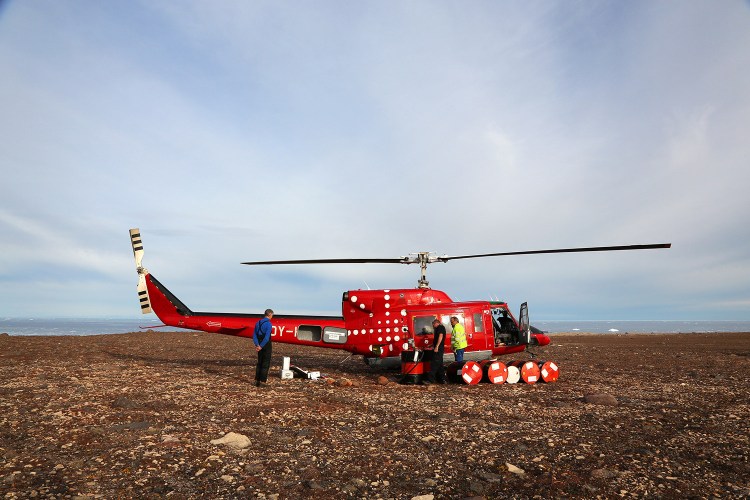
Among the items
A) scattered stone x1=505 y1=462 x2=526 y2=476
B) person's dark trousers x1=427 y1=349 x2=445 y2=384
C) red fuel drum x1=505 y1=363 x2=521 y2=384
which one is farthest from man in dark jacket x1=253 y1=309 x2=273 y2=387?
scattered stone x1=505 y1=462 x2=526 y2=476

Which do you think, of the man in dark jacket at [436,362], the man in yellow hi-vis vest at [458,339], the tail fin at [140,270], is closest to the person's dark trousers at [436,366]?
the man in dark jacket at [436,362]

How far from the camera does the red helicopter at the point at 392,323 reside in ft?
45.5

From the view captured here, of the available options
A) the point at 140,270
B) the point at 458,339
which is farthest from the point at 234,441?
the point at 140,270

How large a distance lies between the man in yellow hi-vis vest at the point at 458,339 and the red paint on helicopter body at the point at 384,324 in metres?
0.33

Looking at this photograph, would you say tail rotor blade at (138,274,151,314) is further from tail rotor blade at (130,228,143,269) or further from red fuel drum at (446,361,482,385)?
red fuel drum at (446,361,482,385)

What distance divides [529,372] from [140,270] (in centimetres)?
1321

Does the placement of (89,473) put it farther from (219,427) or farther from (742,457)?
(742,457)

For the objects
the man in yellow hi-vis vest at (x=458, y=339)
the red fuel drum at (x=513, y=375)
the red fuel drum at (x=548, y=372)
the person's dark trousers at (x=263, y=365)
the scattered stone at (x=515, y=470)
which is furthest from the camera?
the man in yellow hi-vis vest at (x=458, y=339)

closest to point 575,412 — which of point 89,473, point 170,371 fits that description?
point 89,473

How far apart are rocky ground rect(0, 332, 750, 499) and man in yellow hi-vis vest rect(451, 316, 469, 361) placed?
1.41m

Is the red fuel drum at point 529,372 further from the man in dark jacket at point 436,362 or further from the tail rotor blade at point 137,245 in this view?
the tail rotor blade at point 137,245

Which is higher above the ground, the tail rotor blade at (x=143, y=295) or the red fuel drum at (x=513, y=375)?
the tail rotor blade at (x=143, y=295)

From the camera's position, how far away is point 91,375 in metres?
13.0

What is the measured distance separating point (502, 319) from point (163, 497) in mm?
11977
